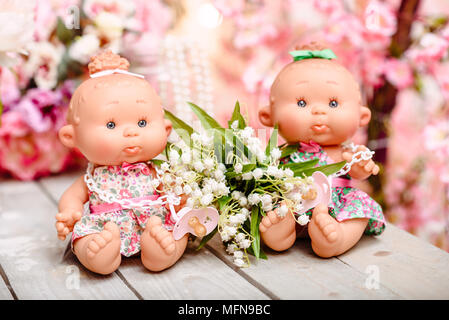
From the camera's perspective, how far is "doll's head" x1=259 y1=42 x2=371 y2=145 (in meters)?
1.40

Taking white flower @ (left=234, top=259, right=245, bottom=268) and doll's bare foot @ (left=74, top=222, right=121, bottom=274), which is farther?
white flower @ (left=234, top=259, right=245, bottom=268)

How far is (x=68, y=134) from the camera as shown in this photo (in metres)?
1.38

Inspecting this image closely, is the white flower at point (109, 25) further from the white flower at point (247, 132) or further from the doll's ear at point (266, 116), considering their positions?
the white flower at point (247, 132)

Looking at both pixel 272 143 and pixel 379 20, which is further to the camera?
pixel 379 20

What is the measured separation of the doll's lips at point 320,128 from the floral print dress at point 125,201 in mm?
442

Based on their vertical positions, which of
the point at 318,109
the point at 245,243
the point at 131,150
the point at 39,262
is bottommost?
the point at 39,262

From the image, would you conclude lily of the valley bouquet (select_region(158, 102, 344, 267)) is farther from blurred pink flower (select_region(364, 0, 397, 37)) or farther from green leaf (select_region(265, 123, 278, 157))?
blurred pink flower (select_region(364, 0, 397, 37))

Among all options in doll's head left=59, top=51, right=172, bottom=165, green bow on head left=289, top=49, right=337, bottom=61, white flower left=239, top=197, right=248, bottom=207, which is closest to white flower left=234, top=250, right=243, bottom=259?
white flower left=239, top=197, right=248, bottom=207

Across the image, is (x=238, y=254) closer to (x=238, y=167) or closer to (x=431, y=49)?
(x=238, y=167)

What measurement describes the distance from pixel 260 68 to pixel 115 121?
140 centimetres

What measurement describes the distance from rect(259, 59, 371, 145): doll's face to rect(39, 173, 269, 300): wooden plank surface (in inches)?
16.1

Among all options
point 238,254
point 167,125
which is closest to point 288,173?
point 238,254

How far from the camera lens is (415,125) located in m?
2.86
